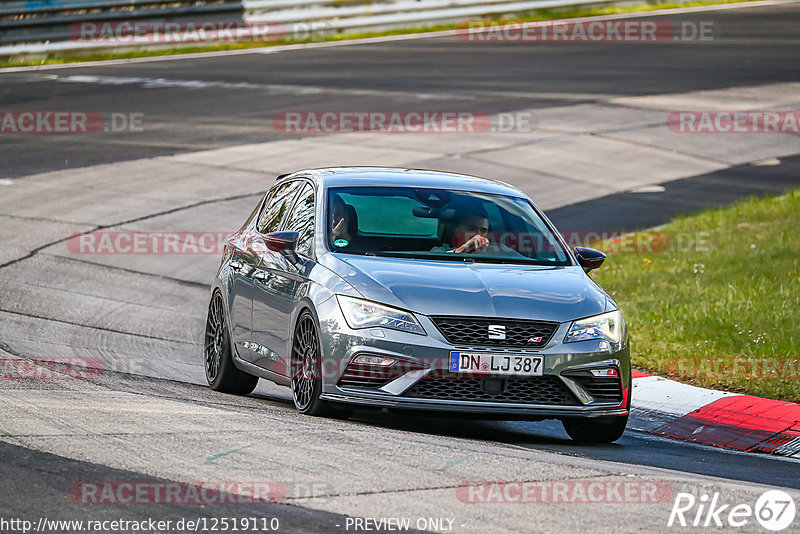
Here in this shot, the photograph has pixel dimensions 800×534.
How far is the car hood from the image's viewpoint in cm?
792

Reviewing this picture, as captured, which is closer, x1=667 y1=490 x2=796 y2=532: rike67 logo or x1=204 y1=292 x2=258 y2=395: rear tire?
x1=667 y1=490 x2=796 y2=532: rike67 logo

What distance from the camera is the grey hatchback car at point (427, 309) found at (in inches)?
310

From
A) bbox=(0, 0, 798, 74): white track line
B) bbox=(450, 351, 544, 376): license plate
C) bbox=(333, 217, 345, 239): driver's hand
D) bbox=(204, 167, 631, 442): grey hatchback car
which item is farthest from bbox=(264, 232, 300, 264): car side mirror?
bbox=(0, 0, 798, 74): white track line

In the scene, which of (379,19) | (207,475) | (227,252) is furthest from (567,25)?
(207,475)

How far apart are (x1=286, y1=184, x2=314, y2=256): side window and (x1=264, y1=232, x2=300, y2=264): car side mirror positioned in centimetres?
7

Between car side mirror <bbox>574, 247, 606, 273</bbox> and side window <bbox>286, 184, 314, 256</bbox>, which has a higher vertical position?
side window <bbox>286, 184, 314, 256</bbox>

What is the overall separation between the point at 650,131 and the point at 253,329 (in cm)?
1701

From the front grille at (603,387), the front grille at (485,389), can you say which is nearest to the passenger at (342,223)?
the front grille at (485,389)

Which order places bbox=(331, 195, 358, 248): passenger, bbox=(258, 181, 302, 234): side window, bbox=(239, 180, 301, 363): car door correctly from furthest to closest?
1. bbox=(258, 181, 302, 234): side window
2. bbox=(239, 180, 301, 363): car door
3. bbox=(331, 195, 358, 248): passenger

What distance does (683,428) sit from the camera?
31.2 feet

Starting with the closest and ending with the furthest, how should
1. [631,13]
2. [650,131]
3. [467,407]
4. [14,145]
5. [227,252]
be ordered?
[467,407], [227,252], [14,145], [650,131], [631,13]

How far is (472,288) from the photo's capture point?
8.10 metres

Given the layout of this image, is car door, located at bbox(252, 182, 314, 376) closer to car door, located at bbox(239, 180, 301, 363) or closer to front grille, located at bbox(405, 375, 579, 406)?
car door, located at bbox(239, 180, 301, 363)

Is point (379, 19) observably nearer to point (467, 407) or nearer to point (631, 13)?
point (631, 13)
